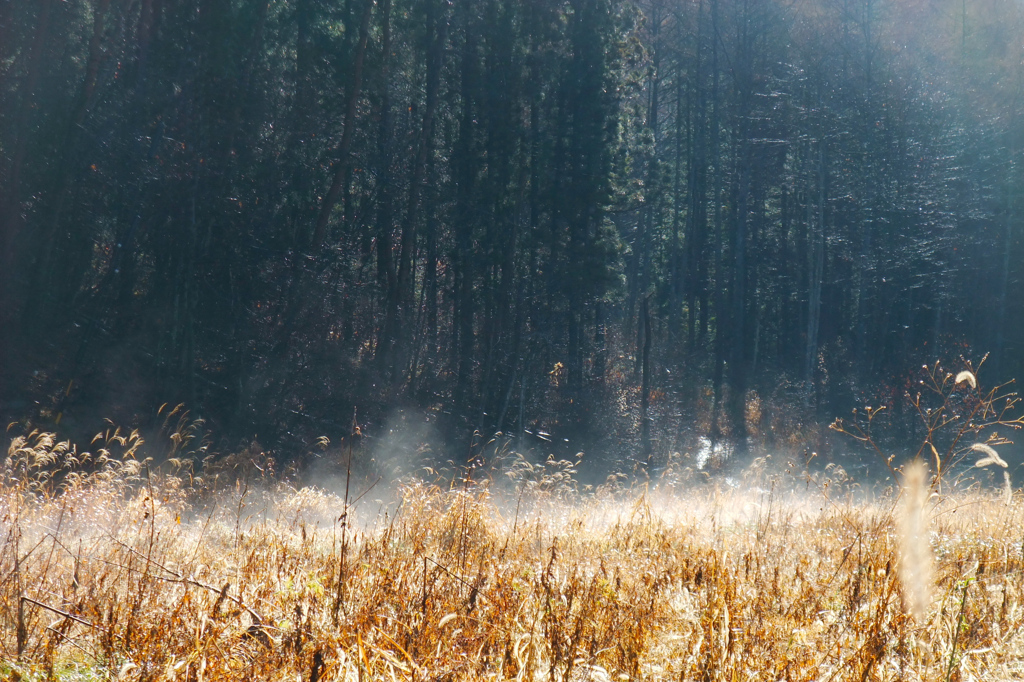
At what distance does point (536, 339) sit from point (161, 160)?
9377 millimetres

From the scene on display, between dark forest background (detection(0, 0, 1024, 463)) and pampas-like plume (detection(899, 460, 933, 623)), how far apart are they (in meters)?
9.08

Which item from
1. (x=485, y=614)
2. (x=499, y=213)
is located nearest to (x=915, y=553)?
(x=485, y=614)

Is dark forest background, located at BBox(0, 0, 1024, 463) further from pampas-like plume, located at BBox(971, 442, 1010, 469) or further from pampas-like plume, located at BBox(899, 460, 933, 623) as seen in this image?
pampas-like plume, located at BBox(971, 442, 1010, 469)

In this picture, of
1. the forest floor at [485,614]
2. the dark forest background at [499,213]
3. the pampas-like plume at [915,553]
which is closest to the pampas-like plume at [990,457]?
the pampas-like plume at [915,553]

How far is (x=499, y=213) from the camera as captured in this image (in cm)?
1873

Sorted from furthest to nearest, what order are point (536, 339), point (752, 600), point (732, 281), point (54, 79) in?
point (732, 281) < point (536, 339) < point (54, 79) < point (752, 600)

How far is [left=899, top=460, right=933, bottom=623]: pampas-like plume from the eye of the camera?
357cm

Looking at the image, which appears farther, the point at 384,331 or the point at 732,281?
the point at 732,281

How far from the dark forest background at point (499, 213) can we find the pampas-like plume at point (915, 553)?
908 centimetres

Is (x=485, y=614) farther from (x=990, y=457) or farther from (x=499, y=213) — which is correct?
(x=499, y=213)

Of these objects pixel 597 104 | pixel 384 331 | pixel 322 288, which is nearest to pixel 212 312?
pixel 322 288

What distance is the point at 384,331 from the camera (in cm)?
1722

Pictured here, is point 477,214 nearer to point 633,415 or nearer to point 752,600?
point 633,415

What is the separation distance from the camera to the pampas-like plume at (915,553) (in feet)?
11.7
